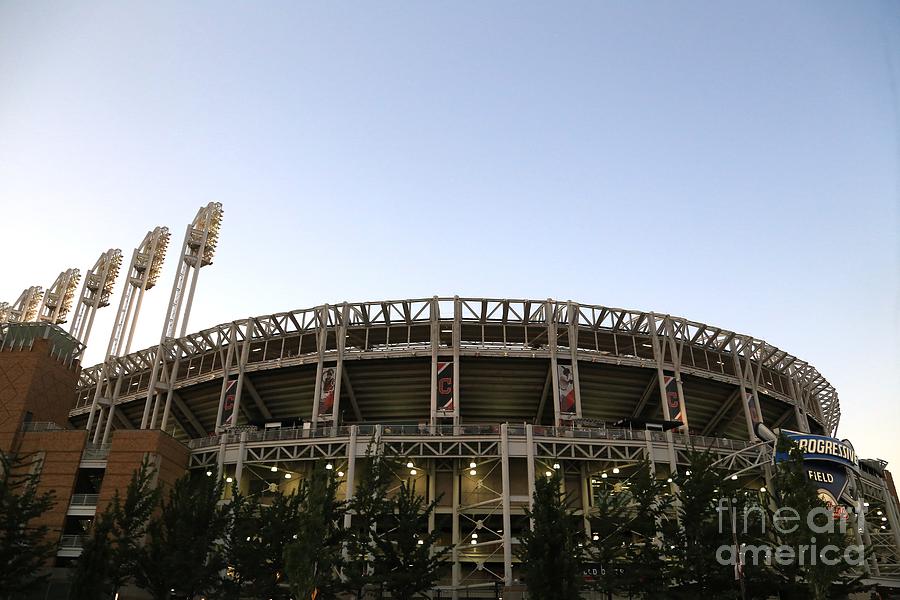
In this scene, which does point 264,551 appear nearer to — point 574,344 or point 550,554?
point 550,554

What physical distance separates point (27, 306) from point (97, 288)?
84.9 ft

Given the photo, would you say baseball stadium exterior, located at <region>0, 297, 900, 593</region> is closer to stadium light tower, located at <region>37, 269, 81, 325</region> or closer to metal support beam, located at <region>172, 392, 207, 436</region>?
metal support beam, located at <region>172, 392, 207, 436</region>

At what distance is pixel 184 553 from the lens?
3153 centimetres

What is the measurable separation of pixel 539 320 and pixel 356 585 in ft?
100

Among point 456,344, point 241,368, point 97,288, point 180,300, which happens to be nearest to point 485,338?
point 456,344

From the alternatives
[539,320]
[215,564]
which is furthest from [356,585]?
[539,320]

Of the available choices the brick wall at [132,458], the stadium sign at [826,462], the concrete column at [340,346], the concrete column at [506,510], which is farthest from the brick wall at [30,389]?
the stadium sign at [826,462]

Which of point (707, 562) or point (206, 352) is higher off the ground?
point (206, 352)

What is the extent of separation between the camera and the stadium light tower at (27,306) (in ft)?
353

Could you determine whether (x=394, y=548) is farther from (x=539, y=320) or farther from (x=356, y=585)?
(x=539, y=320)

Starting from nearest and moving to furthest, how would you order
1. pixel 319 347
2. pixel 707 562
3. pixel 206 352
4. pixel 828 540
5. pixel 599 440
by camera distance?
pixel 828 540 < pixel 707 562 < pixel 599 440 < pixel 319 347 < pixel 206 352

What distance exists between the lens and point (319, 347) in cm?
5628

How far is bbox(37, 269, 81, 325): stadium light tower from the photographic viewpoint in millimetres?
97450

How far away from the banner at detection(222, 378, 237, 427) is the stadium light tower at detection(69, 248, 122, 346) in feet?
→ 139
